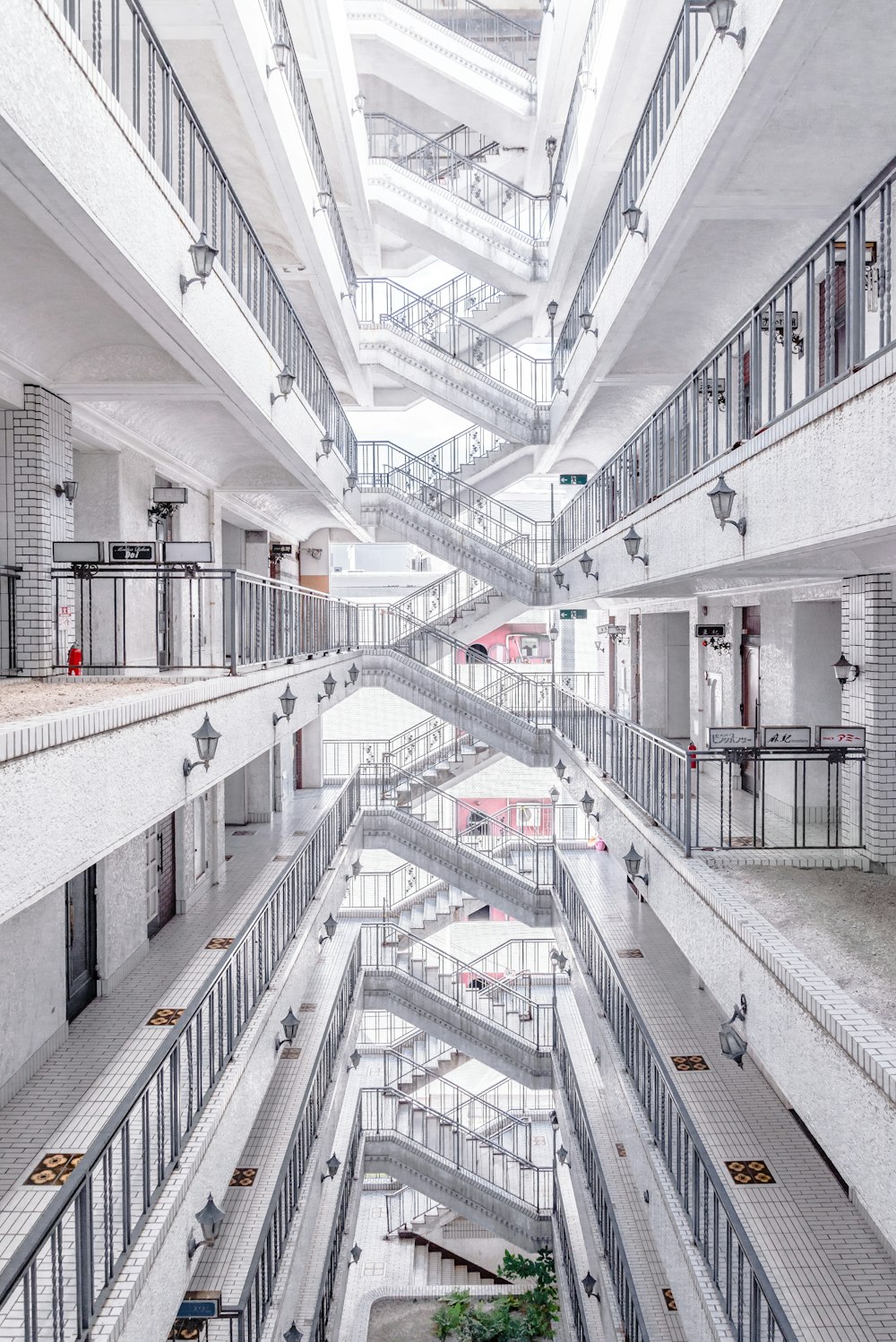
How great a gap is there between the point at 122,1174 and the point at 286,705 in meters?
5.04

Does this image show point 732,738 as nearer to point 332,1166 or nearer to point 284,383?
point 284,383

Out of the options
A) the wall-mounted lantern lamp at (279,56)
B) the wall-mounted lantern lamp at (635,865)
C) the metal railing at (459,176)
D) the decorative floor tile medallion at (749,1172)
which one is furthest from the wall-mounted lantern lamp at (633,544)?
the metal railing at (459,176)

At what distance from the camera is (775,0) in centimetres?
507

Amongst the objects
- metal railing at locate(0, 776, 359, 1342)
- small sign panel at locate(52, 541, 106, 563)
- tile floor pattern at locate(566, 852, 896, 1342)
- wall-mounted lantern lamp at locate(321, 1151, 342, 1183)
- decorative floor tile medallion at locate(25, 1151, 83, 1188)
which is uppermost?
small sign panel at locate(52, 541, 106, 563)

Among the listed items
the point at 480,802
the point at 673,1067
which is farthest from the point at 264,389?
the point at 480,802

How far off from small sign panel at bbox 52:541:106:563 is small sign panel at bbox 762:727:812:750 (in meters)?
5.87

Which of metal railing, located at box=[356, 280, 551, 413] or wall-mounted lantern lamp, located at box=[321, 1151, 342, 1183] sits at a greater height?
metal railing, located at box=[356, 280, 551, 413]

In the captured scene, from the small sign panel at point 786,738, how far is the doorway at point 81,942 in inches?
257

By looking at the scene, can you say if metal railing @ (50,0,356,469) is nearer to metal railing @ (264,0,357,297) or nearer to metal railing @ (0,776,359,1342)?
metal railing @ (264,0,357,297)

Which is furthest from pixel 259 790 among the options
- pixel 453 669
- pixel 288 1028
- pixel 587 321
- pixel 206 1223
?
pixel 206 1223

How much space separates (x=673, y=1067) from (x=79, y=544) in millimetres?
7965

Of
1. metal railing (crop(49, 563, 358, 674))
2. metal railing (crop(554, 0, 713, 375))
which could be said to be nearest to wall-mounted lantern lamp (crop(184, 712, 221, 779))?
metal railing (crop(49, 563, 358, 674))

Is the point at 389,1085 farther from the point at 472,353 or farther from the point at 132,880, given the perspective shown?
the point at 472,353

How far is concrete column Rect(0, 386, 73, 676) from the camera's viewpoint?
792 cm
